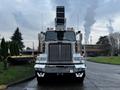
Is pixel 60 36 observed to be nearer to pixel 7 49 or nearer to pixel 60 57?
pixel 60 57

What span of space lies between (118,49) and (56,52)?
15523cm

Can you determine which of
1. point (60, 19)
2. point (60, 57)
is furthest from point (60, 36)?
point (60, 19)

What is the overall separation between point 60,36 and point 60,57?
5.09 feet

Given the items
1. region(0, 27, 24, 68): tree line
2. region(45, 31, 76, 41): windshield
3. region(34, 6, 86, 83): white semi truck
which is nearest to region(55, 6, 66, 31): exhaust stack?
region(34, 6, 86, 83): white semi truck

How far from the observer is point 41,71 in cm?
2033

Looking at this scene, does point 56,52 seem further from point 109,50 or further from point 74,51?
point 109,50

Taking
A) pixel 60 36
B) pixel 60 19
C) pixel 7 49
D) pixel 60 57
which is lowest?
pixel 60 57

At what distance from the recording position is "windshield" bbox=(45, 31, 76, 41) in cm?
2207

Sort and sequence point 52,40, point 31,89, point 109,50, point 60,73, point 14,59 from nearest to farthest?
point 31,89 < point 60,73 < point 52,40 < point 14,59 < point 109,50

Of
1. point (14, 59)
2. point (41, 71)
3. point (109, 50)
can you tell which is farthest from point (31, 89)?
point (109, 50)

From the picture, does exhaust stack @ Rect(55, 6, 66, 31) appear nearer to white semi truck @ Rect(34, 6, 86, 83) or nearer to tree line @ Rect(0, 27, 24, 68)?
white semi truck @ Rect(34, 6, 86, 83)

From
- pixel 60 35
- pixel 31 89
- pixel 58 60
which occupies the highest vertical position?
pixel 60 35

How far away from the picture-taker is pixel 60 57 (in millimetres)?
21125

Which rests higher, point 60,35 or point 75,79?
point 60,35
